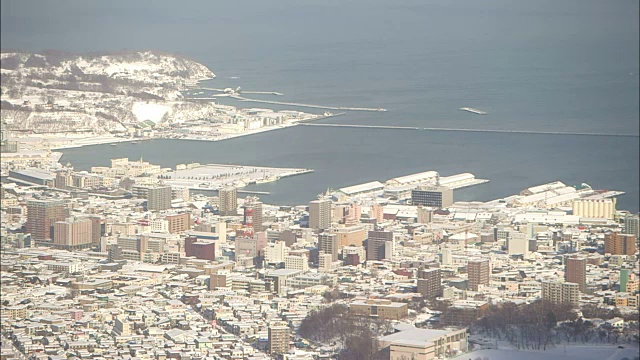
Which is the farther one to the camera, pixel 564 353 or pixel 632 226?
pixel 632 226

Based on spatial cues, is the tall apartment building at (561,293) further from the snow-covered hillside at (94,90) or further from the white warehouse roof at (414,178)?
the snow-covered hillside at (94,90)

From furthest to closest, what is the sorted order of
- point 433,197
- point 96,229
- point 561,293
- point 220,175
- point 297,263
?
point 220,175 < point 433,197 < point 96,229 < point 297,263 < point 561,293

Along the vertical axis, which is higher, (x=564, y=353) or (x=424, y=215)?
(x=424, y=215)

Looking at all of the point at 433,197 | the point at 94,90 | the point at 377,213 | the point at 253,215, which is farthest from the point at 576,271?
the point at 94,90

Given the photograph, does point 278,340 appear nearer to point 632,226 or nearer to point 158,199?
point 632,226

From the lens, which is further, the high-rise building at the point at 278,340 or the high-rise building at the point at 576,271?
the high-rise building at the point at 576,271

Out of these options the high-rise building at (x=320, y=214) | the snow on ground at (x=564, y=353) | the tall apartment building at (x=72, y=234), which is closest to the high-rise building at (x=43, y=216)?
the tall apartment building at (x=72, y=234)
